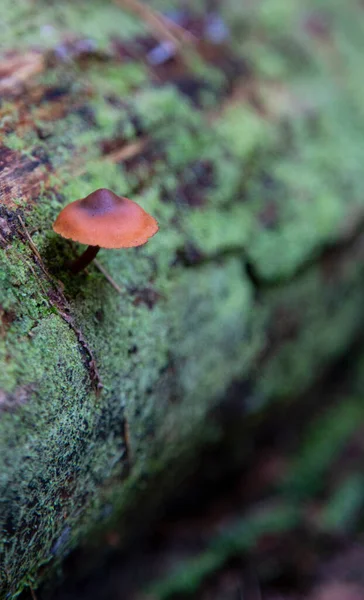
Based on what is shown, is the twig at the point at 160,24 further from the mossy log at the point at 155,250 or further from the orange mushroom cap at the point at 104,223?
the orange mushroom cap at the point at 104,223

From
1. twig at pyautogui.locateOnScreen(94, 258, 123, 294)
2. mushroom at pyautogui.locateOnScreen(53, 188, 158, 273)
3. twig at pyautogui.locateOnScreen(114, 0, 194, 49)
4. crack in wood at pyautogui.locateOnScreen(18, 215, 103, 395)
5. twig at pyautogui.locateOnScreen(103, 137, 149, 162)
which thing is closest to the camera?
mushroom at pyautogui.locateOnScreen(53, 188, 158, 273)

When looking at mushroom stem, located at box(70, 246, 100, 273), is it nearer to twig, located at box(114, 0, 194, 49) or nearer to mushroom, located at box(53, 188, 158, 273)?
mushroom, located at box(53, 188, 158, 273)

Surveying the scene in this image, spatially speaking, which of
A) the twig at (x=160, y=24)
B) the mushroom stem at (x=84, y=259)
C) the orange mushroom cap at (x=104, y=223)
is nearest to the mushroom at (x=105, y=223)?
the orange mushroom cap at (x=104, y=223)

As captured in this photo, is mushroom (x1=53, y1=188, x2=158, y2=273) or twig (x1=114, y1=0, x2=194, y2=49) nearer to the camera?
mushroom (x1=53, y1=188, x2=158, y2=273)

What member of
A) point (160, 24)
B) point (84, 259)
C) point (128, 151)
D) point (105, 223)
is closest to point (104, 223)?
point (105, 223)

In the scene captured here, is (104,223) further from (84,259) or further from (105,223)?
(84,259)

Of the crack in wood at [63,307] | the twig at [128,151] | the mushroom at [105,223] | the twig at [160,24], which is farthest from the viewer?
the twig at [160,24]

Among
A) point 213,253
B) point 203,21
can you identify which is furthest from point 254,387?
point 203,21

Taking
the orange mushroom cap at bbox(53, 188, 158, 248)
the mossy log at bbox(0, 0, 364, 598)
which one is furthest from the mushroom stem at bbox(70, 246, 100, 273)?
the orange mushroom cap at bbox(53, 188, 158, 248)
